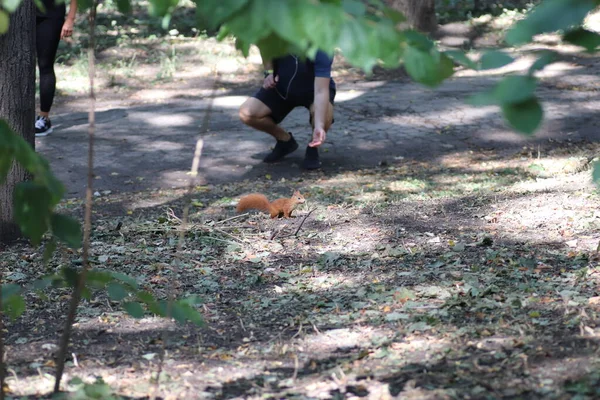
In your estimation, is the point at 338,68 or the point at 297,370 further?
the point at 338,68

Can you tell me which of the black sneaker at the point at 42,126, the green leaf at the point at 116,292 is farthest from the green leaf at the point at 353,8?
the black sneaker at the point at 42,126

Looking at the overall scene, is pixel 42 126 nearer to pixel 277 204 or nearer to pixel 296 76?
pixel 296 76

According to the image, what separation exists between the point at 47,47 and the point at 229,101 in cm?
261

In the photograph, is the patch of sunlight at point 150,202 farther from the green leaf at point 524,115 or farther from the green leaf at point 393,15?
the green leaf at point 524,115

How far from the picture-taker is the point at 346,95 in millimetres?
8969

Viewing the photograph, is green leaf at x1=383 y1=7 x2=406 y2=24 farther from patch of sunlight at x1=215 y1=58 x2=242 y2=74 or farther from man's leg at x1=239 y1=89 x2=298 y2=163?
patch of sunlight at x1=215 y1=58 x2=242 y2=74

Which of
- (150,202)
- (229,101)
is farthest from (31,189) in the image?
(229,101)

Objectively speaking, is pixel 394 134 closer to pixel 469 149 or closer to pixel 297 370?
pixel 469 149

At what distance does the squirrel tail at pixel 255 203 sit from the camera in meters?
4.68

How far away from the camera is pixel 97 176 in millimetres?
6398

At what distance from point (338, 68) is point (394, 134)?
3.42 m

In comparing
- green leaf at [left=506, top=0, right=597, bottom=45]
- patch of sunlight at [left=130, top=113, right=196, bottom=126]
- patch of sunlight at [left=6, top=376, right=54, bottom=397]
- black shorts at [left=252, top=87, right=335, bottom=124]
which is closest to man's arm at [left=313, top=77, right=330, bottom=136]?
black shorts at [left=252, top=87, right=335, bottom=124]

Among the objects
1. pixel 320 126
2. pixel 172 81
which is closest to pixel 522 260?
pixel 320 126

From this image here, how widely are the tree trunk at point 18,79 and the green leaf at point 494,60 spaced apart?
3046 millimetres
